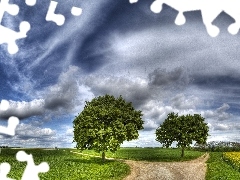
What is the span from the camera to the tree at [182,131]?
2568 inches

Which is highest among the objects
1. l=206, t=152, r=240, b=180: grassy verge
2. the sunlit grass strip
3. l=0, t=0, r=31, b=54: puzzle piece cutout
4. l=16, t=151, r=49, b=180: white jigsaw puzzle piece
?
l=0, t=0, r=31, b=54: puzzle piece cutout

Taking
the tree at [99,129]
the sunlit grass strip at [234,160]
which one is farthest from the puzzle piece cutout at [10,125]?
the sunlit grass strip at [234,160]

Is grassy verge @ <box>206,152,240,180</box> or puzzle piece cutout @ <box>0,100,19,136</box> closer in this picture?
puzzle piece cutout @ <box>0,100,19,136</box>

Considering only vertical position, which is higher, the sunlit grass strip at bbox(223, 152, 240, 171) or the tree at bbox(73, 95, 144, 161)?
the tree at bbox(73, 95, 144, 161)

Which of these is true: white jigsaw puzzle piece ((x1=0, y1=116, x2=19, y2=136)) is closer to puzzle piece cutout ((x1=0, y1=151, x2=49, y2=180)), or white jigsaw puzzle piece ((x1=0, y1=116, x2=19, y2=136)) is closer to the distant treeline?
puzzle piece cutout ((x1=0, y1=151, x2=49, y2=180))

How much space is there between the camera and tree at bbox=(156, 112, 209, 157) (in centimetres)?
6524

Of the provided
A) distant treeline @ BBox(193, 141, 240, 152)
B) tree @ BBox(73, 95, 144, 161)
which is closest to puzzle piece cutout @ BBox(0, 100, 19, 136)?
tree @ BBox(73, 95, 144, 161)

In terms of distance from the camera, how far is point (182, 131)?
215 ft

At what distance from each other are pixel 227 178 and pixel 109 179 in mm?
10938

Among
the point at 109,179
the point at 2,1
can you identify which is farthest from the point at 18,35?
the point at 109,179

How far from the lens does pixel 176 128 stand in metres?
65.8

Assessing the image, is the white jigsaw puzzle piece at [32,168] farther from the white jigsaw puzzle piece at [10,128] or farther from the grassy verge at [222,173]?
the grassy verge at [222,173]

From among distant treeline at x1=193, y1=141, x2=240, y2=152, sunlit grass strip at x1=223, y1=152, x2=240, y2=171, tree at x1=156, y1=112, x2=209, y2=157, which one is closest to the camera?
sunlit grass strip at x1=223, y1=152, x2=240, y2=171

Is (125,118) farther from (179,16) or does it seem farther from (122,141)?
(179,16)
